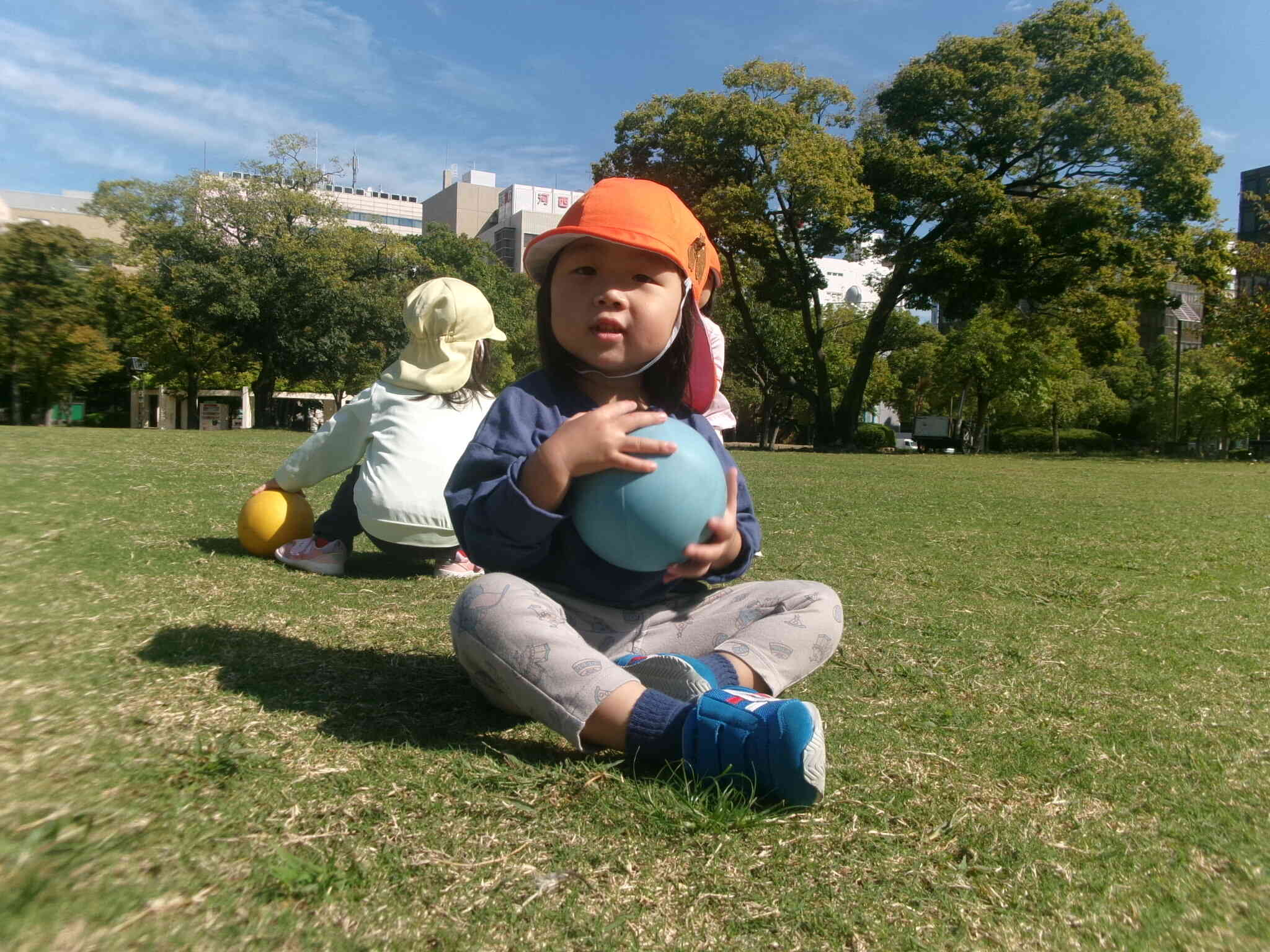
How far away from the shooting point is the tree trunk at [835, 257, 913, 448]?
29.8 metres

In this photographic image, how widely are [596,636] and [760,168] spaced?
2713 cm

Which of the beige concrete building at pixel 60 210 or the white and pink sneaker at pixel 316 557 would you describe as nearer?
the white and pink sneaker at pixel 316 557

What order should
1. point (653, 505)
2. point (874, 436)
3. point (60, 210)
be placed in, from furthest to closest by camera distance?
point (60, 210)
point (874, 436)
point (653, 505)

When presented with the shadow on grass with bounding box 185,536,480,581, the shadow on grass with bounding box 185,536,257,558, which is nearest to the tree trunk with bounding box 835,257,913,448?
the shadow on grass with bounding box 185,536,480,581

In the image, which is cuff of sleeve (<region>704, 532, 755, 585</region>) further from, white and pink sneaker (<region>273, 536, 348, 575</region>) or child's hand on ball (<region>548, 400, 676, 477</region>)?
white and pink sneaker (<region>273, 536, 348, 575</region>)

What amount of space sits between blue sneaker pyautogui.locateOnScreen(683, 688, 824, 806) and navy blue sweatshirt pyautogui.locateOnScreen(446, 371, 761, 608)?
568 mm

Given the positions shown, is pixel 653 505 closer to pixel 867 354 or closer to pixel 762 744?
pixel 762 744

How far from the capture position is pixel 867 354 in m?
30.3

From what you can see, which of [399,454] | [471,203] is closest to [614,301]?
[399,454]

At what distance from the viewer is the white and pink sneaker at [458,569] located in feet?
14.5

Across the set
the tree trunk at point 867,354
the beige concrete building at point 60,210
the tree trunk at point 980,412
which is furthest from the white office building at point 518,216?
the tree trunk at point 867,354

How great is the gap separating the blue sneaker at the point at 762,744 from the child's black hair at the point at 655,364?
1040mm

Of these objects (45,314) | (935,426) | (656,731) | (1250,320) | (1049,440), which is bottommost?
(656,731)

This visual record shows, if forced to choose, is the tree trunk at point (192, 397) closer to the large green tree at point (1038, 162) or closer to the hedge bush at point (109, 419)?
the hedge bush at point (109, 419)
